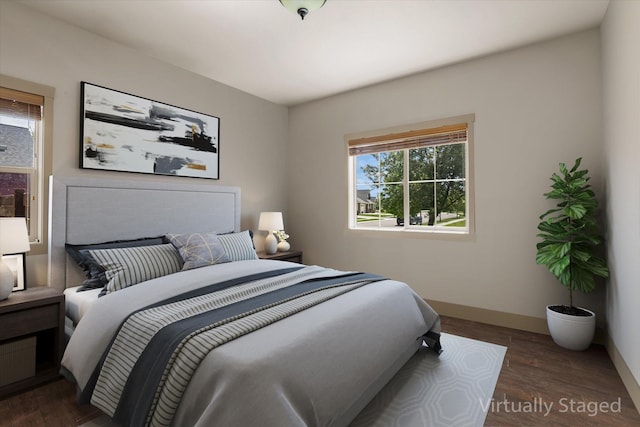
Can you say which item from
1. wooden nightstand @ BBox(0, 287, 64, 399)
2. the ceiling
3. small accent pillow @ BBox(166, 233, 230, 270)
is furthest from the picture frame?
the ceiling

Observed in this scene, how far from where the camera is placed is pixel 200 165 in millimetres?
3637

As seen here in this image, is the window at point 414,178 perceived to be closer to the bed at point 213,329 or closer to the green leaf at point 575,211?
the green leaf at point 575,211

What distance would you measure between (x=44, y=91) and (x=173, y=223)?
1.46 m

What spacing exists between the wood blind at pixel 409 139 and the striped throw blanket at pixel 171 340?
2.30 m

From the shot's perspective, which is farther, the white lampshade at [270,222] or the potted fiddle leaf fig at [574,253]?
the white lampshade at [270,222]

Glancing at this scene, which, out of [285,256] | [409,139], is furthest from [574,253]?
[285,256]

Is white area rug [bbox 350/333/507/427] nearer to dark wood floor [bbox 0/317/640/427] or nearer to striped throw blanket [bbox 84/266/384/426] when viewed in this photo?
dark wood floor [bbox 0/317/640/427]

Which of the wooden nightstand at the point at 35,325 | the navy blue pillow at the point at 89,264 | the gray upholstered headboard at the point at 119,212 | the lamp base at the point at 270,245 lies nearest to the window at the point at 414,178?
the lamp base at the point at 270,245

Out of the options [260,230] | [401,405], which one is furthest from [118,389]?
[260,230]

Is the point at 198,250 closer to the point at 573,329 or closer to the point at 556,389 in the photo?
the point at 556,389

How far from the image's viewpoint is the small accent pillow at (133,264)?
2.31 metres

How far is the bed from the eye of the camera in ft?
4.24

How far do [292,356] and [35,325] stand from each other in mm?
1874

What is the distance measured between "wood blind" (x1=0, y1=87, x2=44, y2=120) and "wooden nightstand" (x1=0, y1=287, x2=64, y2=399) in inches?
53.1
